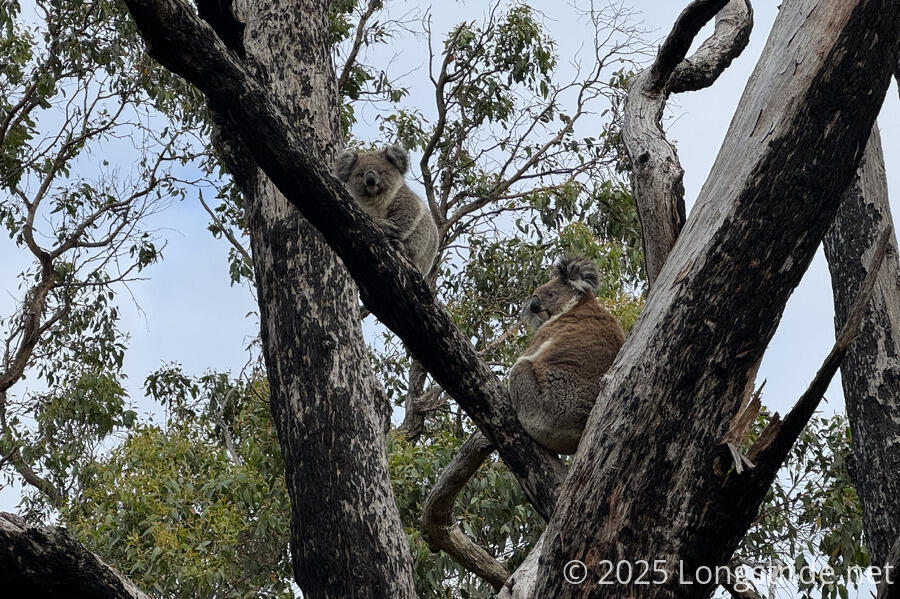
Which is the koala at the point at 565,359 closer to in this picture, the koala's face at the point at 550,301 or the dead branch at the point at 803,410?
the koala's face at the point at 550,301

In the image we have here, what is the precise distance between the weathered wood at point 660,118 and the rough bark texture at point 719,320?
0.81 m

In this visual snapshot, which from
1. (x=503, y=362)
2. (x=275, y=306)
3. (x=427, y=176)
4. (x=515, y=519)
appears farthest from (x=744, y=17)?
(x=427, y=176)

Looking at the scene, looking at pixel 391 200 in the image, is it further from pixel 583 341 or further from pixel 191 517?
pixel 191 517

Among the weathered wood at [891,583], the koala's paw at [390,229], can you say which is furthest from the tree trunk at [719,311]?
the koala's paw at [390,229]

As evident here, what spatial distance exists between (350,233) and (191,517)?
190 inches

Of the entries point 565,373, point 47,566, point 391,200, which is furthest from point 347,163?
point 47,566

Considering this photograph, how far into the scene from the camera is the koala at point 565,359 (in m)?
4.18

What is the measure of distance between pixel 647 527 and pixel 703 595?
0.85 feet

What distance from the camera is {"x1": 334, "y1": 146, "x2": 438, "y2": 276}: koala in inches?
231

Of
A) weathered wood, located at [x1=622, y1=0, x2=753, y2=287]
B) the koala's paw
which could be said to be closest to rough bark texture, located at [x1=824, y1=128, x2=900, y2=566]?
weathered wood, located at [x1=622, y1=0, x2=753, y2=287]

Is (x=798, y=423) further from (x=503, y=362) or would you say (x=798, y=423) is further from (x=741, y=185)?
(x=503, y=362)

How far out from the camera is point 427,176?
38.7ft

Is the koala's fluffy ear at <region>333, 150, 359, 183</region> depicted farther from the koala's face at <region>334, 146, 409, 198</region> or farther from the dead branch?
the dead branch

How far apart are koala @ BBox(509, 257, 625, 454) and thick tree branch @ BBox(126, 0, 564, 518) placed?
468mm
